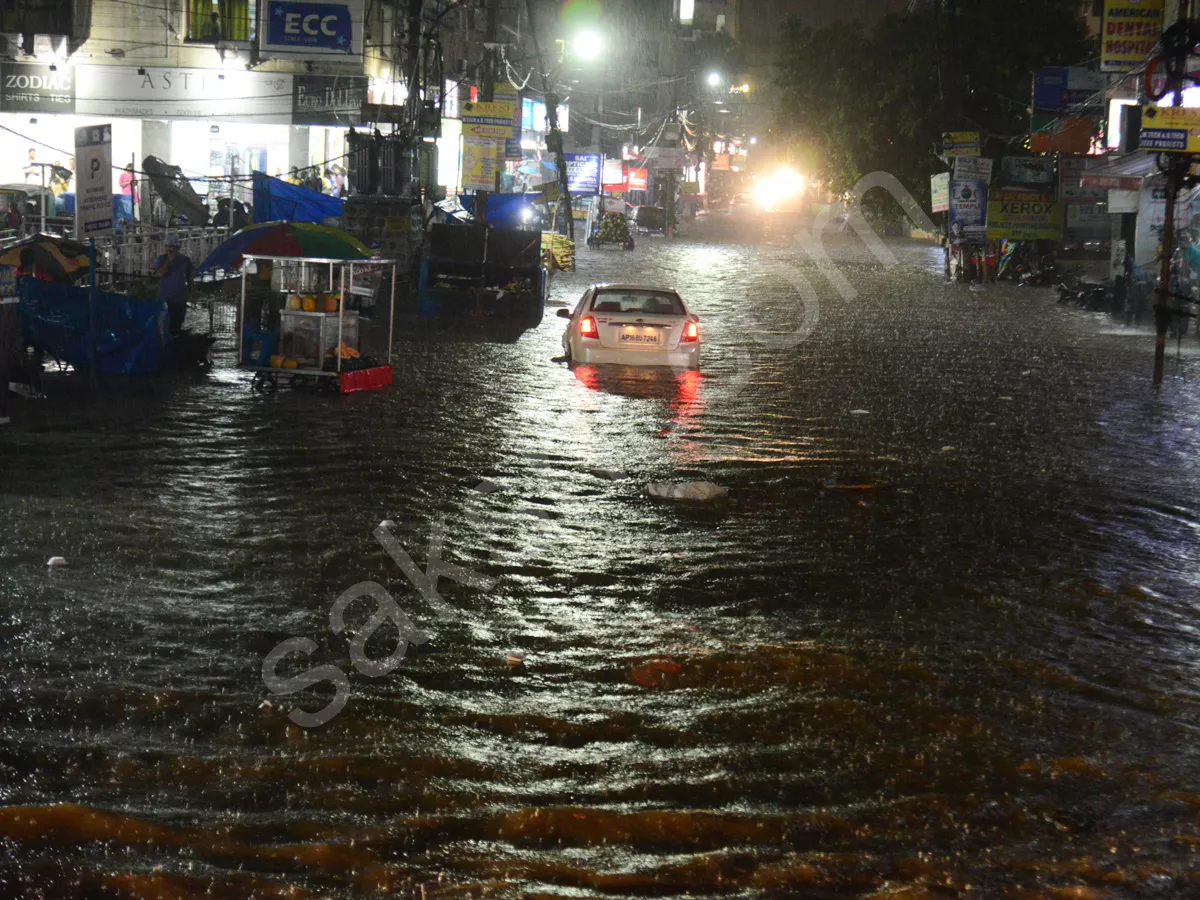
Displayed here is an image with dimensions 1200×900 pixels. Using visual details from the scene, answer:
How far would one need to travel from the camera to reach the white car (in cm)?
1905

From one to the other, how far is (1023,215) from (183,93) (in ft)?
88.8

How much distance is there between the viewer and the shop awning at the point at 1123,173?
96.3ft

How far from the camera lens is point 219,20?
43031mm

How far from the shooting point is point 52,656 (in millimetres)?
7035

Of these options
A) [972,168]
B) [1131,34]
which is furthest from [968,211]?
[1131,34]

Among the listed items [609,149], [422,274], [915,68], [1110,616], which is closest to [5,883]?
[1110,616]

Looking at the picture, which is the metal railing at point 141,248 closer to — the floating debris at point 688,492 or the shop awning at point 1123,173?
the floating debris at point 688,492

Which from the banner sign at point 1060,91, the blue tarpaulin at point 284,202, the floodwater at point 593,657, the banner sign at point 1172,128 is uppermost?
the banner sign at point 1060,91

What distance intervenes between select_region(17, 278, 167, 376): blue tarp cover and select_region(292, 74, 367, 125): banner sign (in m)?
28.6

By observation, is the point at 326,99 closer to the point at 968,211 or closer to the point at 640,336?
the point at 968,211

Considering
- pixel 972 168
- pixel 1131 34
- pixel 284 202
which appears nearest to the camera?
pixel 1131 34

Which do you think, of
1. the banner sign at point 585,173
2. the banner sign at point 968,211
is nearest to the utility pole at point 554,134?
the banner sign at point 585,173

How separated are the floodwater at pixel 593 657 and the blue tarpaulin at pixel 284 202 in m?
15.9

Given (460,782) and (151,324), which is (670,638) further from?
(151,324)
